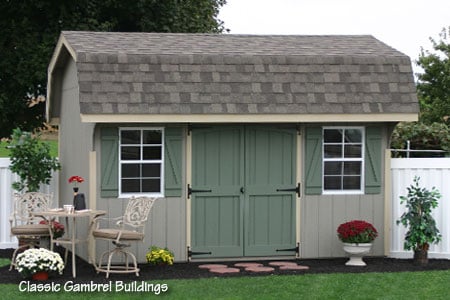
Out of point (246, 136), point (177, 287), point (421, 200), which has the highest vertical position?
point (246, 136)

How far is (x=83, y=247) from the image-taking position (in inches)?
539

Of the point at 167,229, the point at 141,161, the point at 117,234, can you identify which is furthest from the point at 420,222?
the point at 117,234

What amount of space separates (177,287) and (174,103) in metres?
2.73

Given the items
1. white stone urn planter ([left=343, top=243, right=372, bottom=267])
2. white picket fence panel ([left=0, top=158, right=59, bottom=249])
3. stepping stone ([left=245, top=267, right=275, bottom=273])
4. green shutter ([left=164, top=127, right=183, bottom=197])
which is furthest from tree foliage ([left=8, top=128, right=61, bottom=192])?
white stone urn planter ([left=343, top=243, right=372, bottom=267])

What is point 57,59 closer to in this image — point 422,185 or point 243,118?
point 243,118

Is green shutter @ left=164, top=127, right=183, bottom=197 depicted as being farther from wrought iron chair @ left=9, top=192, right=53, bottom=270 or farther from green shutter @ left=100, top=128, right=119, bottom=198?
wrought iron chair @ left=9, top=192, right=53, bottom=270

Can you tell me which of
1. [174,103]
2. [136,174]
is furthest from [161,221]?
[174,103]

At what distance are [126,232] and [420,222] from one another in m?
4.06

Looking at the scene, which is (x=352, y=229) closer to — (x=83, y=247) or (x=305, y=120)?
(x=305, y=120)

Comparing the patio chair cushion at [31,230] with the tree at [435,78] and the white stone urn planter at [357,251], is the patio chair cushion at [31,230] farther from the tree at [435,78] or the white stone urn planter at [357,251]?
the tree at [435,78]

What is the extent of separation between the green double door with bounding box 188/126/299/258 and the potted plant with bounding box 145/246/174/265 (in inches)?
19.6

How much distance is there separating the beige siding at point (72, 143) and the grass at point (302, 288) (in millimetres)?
2448

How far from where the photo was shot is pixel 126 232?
489 inches

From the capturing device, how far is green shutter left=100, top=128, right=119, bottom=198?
520 inches
